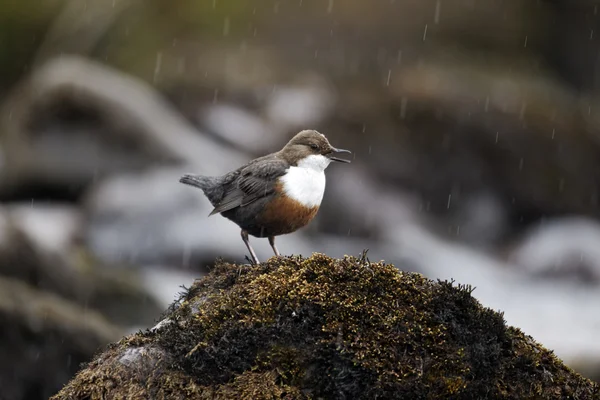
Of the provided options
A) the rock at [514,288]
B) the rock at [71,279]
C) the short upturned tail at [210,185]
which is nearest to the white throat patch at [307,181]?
the short upturned tail at [210,185]

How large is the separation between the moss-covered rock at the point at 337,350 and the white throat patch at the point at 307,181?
5.19 feet

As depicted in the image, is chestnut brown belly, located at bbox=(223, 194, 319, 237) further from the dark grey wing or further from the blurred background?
the blurred background

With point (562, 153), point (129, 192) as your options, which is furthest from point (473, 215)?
point (129, 192)

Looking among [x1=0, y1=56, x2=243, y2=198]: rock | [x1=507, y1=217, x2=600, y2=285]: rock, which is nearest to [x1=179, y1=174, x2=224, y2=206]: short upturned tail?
[x1=0, y1=56, x2=243, y2=198]: rock

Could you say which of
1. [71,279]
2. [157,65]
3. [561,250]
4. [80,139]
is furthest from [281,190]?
[157,65]

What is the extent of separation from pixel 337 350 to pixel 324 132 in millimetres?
10418

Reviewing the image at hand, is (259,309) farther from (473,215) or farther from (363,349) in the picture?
(473,215)

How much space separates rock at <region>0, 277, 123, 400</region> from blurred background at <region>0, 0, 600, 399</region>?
0.25m

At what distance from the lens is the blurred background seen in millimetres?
11188

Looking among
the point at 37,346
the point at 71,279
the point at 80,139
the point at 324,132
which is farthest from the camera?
the point at 324,132

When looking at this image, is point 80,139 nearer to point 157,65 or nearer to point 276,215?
point 157,65

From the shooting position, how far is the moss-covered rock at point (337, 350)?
3.36 m

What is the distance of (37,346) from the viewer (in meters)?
6.40

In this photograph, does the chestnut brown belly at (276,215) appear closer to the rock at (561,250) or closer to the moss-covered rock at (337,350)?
the moss-covered rock at (337,350)
